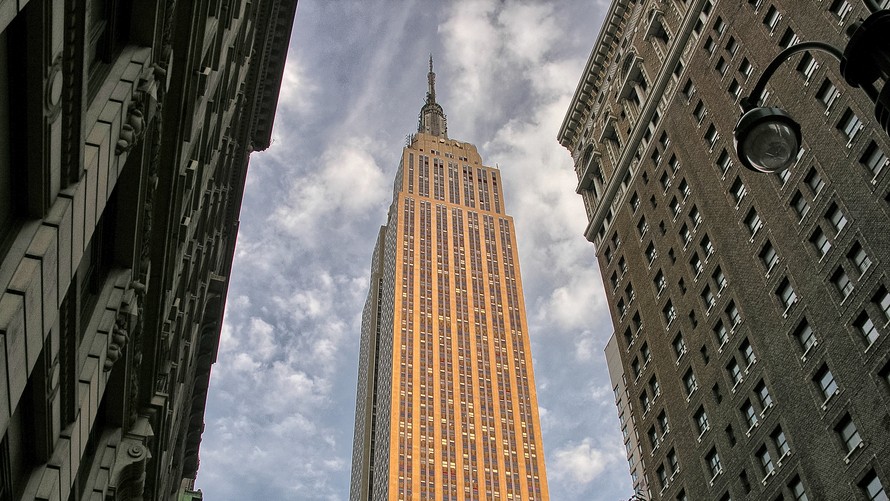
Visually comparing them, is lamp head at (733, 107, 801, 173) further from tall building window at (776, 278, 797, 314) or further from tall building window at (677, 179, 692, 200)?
tall building window at (677, 179, 692, 200)

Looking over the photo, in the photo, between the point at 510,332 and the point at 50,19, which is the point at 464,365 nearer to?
the point at 510,332

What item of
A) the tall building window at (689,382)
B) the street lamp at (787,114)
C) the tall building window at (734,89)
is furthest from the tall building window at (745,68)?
the street lamp at (787,114)

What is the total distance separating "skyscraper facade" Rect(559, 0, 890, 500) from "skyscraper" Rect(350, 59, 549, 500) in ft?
306

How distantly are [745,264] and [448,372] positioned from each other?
12431 cm

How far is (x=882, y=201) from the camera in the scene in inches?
1401

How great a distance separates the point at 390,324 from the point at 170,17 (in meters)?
158

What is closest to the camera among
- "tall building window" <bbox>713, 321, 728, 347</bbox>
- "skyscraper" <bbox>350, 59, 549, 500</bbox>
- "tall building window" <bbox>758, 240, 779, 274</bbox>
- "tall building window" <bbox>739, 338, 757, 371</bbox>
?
"tall building window" <bbox>739, 338, 757, 371</bbox>

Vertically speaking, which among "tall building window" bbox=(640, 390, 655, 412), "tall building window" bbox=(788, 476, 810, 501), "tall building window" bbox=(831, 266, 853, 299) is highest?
"tall building window" bbox=(640, 390, 655, 412)

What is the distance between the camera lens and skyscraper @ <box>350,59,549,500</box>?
149375mm

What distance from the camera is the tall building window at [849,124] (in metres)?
38.5

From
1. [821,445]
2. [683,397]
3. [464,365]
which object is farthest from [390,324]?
[821,445]

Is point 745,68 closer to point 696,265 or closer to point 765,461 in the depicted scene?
point 696,265

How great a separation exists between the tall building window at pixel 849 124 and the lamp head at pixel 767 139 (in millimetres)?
31350

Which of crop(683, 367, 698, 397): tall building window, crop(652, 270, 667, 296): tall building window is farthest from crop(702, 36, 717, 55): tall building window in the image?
crop(683, 367, 698, 397): tall building window
